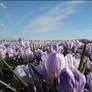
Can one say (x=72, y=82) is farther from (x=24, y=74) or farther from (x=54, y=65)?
(x=24, y=74)

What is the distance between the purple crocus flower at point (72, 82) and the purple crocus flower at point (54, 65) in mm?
91

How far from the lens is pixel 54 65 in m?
0.76

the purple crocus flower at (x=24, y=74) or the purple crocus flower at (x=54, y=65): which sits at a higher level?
the purple crocus flower at (x=54, y=65)

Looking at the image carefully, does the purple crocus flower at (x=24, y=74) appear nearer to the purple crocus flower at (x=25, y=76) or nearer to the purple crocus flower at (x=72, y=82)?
the purple crocus flower at (x=25, y=76)

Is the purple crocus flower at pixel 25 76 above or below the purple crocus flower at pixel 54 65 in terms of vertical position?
below

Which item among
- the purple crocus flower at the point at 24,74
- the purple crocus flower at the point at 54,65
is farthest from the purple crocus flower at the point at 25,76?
the purple crocus flower at the point at 54,65

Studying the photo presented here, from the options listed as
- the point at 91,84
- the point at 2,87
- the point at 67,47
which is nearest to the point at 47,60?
the point at 91,84

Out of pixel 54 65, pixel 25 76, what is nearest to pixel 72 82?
pixel 54 65

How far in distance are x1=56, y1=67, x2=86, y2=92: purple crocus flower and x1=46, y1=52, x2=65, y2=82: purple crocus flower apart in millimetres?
91

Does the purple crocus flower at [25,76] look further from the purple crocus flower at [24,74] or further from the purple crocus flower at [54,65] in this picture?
the purple crocus flower at [54,65]

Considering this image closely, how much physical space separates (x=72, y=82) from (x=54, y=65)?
158 millimetres

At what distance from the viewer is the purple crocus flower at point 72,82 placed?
25.5 inches

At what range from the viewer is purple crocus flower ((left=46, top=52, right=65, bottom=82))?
75 centimetres

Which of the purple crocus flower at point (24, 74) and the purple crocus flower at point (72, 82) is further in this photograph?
the purple crocus flower at point (24, 74)
